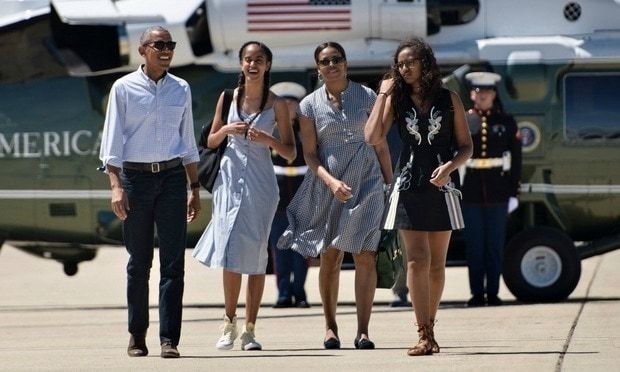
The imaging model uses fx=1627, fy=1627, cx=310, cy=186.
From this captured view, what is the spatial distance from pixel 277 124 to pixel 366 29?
12.7ft

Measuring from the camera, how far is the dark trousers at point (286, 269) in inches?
517

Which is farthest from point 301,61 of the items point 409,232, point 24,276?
point 24,276

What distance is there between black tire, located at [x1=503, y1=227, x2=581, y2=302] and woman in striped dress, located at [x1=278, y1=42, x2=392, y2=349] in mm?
4116

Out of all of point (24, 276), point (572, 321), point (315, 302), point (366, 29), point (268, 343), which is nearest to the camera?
point (268, 343)

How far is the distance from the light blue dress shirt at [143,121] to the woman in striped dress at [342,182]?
86 centimetres

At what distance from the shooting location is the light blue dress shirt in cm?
864

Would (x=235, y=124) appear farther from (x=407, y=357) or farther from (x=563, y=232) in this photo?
(x=563, y=232)

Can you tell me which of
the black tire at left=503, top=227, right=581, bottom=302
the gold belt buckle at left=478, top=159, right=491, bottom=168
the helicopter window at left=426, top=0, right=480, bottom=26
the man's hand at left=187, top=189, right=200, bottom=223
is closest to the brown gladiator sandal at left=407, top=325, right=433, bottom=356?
the man's hand at left=187, top=189, right=200, bottom=223

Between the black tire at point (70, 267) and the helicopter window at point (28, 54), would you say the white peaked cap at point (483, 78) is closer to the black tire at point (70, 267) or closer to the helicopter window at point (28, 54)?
the helicopter window at point (28, 54)

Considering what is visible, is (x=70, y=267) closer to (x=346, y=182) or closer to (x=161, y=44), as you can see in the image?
(x=346, y=182)

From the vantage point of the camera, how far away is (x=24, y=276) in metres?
18.1

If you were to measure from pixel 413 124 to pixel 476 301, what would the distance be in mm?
4455

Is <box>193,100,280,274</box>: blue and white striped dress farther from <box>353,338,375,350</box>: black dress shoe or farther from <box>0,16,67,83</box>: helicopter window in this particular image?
<box>0,16,67,83</box>: helicopter window

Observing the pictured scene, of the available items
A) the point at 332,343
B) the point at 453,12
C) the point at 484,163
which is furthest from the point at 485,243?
the point at 332,343
